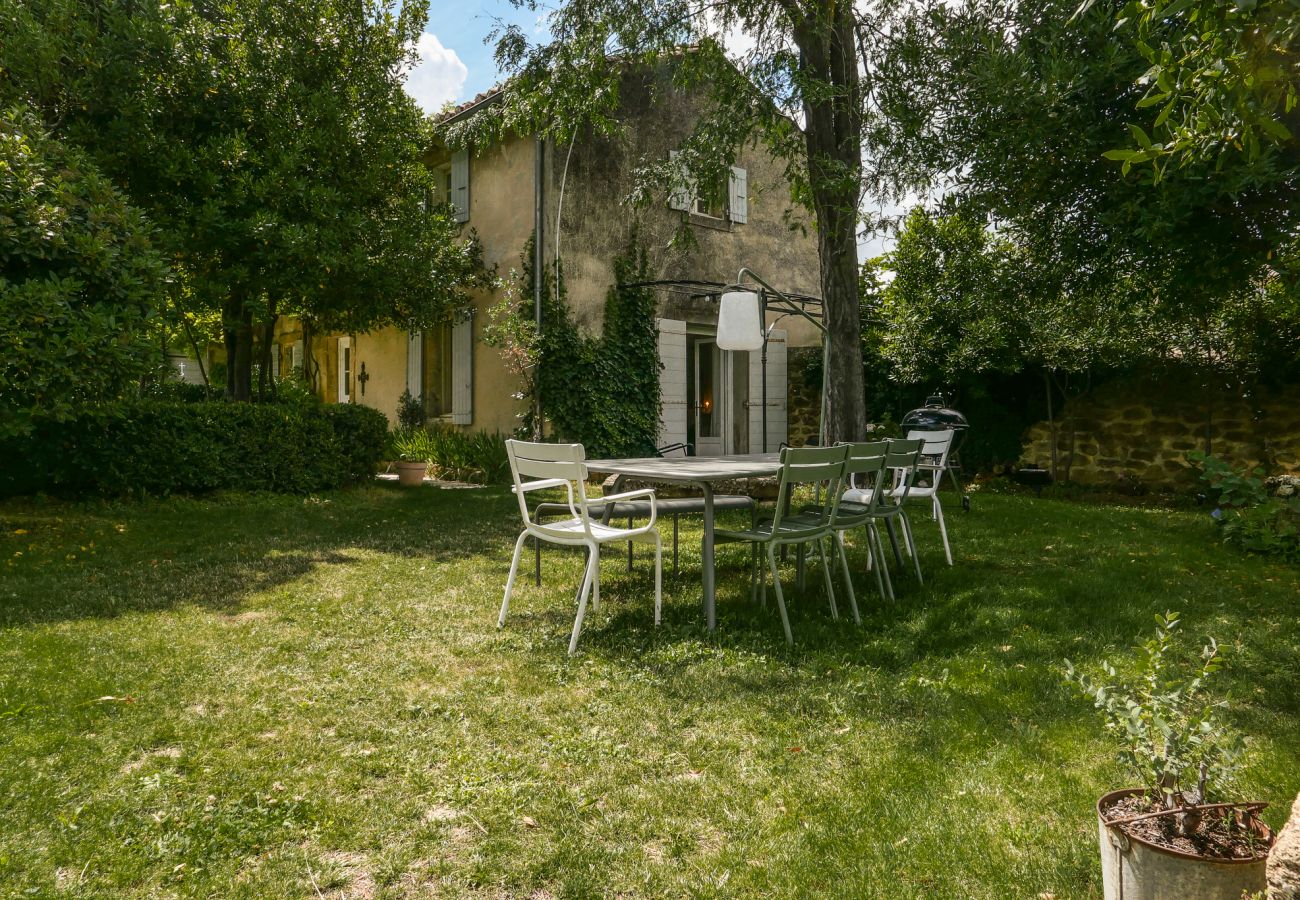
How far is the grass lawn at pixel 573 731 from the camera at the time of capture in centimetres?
201

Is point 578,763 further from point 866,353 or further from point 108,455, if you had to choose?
point 866,353

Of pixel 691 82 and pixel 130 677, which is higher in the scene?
pixel 691 82

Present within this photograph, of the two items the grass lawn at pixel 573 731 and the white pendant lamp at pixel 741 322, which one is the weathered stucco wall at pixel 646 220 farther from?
the grass lawn at pixel 573 731

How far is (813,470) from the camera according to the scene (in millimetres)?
3990

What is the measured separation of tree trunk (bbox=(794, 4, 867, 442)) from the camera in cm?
641

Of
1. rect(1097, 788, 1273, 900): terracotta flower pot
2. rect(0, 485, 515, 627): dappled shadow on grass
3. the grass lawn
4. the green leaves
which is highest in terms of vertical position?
the green leaves

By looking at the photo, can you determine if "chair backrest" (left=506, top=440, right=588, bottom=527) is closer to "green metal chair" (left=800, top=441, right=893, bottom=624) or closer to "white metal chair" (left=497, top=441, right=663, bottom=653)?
"white metal chair" (left=497, top=441, right=663, bottom=653)

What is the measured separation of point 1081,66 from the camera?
4539mm

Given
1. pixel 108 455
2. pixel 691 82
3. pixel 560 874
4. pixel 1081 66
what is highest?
pixel 691 82

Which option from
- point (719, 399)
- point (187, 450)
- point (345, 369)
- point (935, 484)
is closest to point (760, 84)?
point (935, 484)

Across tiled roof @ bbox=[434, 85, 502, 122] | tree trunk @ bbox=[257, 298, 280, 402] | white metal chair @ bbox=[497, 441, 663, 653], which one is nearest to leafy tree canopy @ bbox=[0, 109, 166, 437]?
tree trunk @ bbox=[257, 298, 280, 402]

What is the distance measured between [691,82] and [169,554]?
5.63 m

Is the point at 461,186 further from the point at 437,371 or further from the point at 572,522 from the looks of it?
the point at 572,522

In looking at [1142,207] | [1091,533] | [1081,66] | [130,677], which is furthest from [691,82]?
[130,677]
